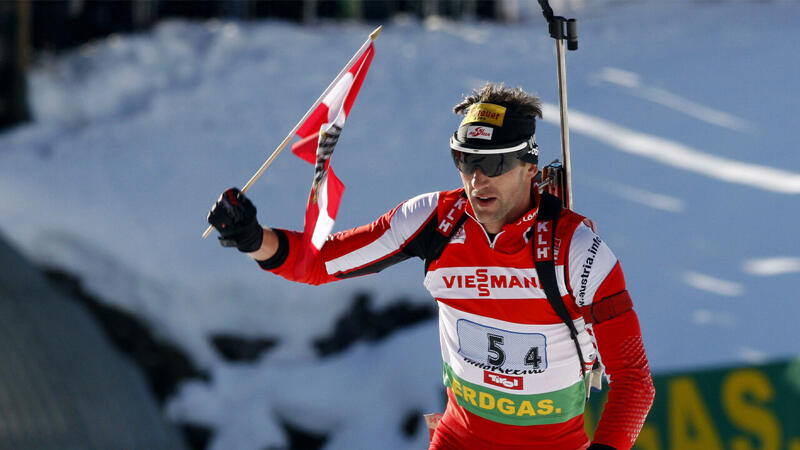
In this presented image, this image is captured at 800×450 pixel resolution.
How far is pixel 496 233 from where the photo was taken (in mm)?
3480

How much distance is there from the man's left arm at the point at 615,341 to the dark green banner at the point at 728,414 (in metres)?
4.10

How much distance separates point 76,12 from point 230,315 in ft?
13.8

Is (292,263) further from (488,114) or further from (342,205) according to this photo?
(342,205)

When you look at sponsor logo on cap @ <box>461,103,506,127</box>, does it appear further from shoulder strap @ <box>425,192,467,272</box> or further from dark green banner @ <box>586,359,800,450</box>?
dark green banner @ <box>586,359,800,450</box>

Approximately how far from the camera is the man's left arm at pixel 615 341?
3141mm

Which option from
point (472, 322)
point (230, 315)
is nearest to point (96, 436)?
point (230, 315)

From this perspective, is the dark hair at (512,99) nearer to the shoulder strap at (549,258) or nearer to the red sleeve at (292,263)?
the shoulder strap at (549,258)

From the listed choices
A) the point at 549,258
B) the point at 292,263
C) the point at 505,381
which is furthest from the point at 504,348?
the point at 292,263

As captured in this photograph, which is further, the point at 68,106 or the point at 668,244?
the point at 68,106

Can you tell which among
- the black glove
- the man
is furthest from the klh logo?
the black glove

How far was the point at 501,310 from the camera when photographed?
3475 millimetres

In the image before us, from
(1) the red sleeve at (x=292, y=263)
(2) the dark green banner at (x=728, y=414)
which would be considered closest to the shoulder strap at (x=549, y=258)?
(1) the red sleeve at (x=292, y=263)

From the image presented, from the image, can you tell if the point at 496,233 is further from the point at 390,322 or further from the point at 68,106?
the point at 68,106

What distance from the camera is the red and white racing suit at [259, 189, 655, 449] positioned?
3270 millimetres
